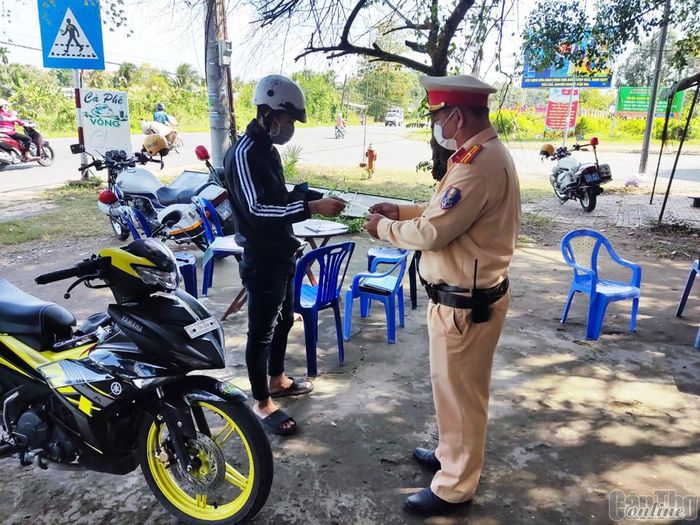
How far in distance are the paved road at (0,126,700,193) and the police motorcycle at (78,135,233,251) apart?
14.8 feet

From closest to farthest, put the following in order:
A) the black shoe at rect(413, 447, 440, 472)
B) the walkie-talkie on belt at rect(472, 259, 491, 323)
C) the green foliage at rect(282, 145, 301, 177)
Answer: the walkie-talkie on belt at rect(472, 259, 491, 323), the black shoe at rect(413, 447, 440, 472), the green foliage at rect(282, 145, 301, 177)

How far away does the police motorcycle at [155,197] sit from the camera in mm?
5629

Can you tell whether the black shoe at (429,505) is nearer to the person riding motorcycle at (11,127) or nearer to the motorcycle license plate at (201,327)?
the motorcycle license plate at (201,327)

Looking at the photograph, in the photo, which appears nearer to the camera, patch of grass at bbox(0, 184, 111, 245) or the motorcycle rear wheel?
patch of grass at bbox(0, 184, 111, 245)

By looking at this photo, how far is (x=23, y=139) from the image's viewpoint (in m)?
11.9

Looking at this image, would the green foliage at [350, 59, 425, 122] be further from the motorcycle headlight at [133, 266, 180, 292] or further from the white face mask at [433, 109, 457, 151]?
the motorcycle headlight at [133, 266, 180, 292]

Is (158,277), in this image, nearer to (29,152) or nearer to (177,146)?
(29,152)

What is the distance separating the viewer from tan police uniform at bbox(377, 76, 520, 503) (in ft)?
6.28

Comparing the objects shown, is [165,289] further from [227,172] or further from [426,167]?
[426,167]

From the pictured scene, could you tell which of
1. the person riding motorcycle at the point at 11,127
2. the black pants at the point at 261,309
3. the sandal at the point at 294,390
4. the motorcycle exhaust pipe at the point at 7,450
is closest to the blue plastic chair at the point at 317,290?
the sandal at the point at 294,390

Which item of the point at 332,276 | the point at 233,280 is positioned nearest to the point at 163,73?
the point at 233,280

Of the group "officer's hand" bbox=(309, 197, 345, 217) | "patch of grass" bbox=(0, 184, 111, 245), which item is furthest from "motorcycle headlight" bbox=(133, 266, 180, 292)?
"patch of grass" bbox=(0, 184, 111, 245)

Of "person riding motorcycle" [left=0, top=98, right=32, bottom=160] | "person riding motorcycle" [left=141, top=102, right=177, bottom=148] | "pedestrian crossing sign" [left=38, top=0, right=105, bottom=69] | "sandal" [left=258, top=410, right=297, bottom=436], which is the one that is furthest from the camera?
"person riding motorcycle" [left=141, top=102, right=177, bottom=148]

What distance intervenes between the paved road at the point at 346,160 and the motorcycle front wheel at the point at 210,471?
26.4 feet
